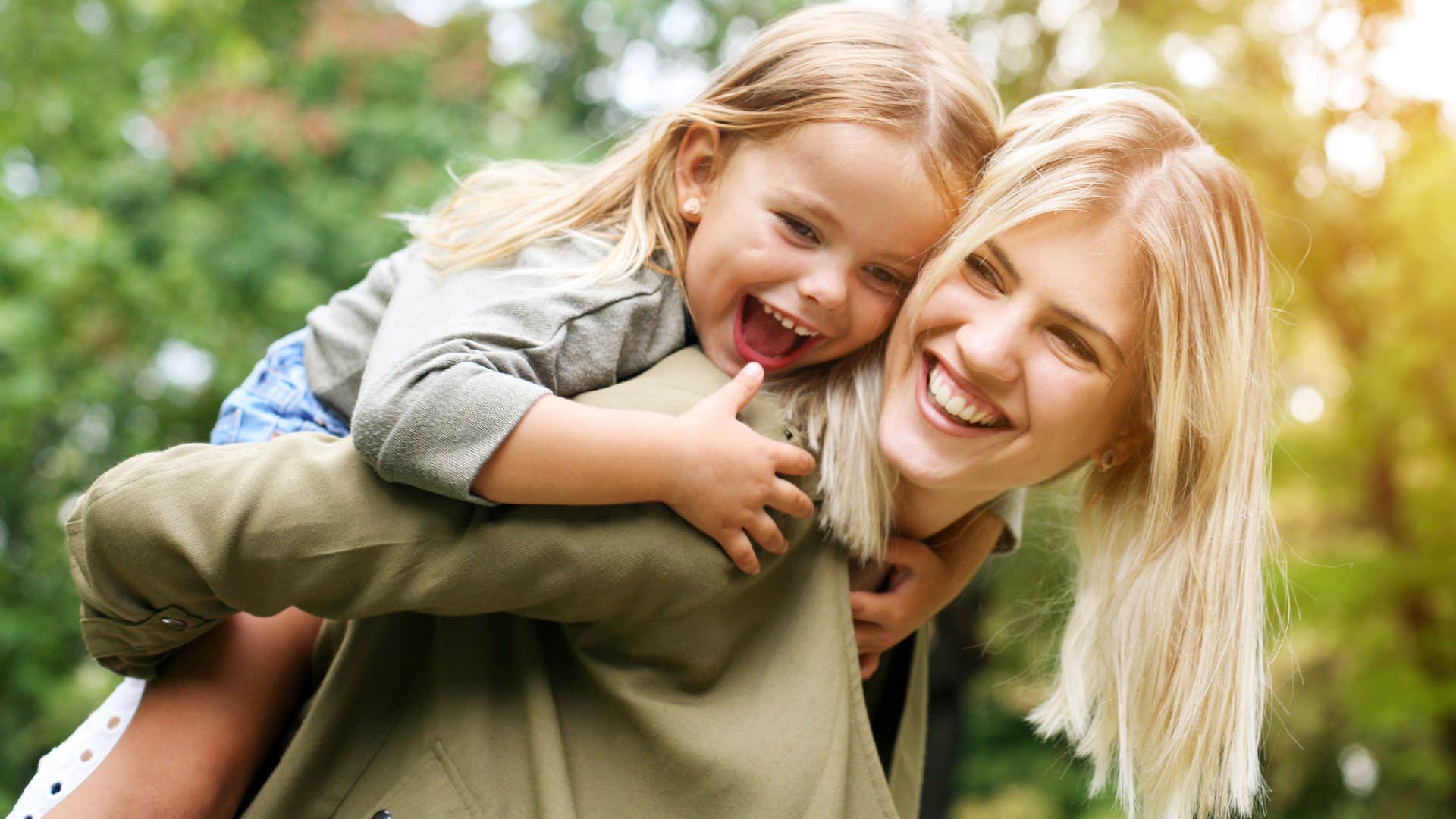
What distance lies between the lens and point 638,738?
165 cm

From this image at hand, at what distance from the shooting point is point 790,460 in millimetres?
1693

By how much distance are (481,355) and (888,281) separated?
740 mm

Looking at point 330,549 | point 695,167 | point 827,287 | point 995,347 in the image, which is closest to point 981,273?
point 995,347

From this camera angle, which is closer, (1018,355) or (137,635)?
(137,635)

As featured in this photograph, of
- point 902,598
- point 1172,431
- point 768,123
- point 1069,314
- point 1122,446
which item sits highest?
point 768,123

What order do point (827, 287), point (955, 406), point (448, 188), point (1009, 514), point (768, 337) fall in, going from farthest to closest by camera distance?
point (448, 188), point (1009, 514), point (768, 337), point (827, 287), point (955, 406)

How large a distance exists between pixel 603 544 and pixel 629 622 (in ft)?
0.47

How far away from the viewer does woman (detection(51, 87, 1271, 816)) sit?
4.98 ft

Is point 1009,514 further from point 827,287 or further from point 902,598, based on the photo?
point 827,287

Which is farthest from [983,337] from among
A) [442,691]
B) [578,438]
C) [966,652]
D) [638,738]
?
[966,652]

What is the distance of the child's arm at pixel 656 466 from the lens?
1538 mm

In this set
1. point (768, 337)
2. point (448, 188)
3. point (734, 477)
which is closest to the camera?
point (734, 477)

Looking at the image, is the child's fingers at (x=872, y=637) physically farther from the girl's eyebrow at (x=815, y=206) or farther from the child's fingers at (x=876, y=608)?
the girl's eyebrow at (x=815, y=206)

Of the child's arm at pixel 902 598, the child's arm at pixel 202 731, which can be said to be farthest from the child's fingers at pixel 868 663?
the child's arm at pixel 202 731
